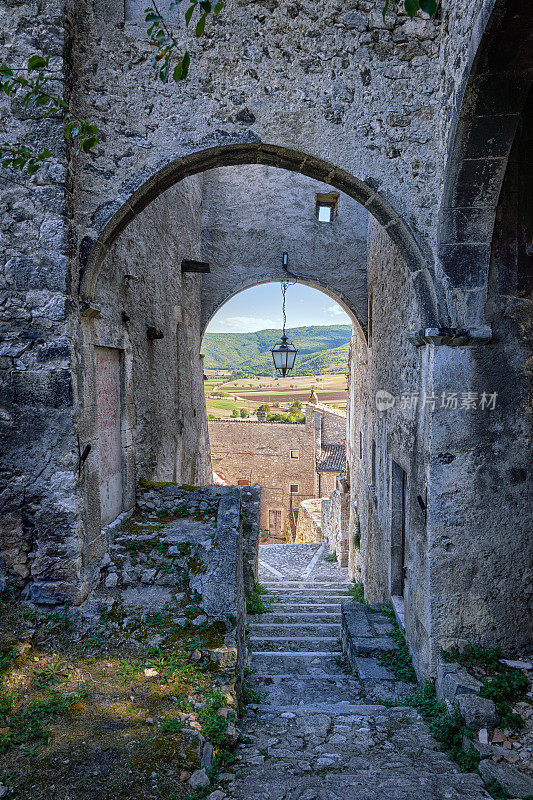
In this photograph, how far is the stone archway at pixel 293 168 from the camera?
361 cm

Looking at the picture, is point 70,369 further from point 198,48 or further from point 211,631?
point 198,48

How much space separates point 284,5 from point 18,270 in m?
2.70

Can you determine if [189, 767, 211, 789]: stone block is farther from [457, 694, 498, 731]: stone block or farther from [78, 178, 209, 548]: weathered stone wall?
[78, 178, 209, 548]: weathered stone wall

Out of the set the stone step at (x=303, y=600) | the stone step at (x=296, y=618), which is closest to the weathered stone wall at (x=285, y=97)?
the stone step at (x=296, y=618)

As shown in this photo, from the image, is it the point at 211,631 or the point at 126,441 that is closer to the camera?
the point at 211,631

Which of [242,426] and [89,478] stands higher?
[89,478]

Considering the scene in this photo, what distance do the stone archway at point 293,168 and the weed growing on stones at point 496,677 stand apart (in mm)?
2341

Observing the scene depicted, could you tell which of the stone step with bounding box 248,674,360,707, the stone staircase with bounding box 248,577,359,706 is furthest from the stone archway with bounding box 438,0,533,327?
the stone staircase with bounding box 248,577,359,706

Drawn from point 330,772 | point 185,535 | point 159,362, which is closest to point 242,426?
point 159,362

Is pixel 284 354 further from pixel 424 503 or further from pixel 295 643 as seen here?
pixel 424 503

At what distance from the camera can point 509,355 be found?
359cm

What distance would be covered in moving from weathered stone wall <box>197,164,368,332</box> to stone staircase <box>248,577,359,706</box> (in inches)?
197

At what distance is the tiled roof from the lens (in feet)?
77.6

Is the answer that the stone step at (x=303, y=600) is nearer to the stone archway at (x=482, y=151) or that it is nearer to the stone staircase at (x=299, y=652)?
the stone staircase at (x=299, y=652)
